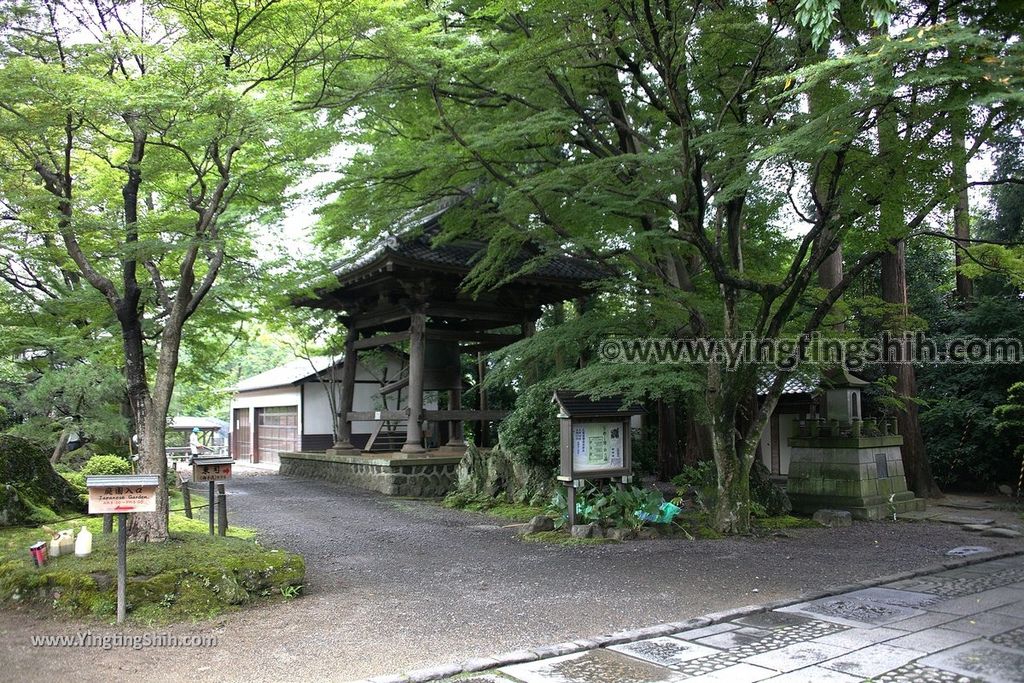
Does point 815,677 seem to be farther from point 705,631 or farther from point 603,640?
point 603,640

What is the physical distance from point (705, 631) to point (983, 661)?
68.5 inches

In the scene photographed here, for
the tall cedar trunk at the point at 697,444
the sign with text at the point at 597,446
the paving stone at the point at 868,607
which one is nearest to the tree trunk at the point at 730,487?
the sign with text at the point at 597,446

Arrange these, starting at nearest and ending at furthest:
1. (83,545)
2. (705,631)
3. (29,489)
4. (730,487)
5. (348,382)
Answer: (705,631) < (83,545) < (29,489) < (730,487) < (348,382)

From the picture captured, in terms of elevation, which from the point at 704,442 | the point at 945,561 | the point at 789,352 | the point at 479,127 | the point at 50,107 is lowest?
the point at 945,561

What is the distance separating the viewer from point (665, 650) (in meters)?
4.84

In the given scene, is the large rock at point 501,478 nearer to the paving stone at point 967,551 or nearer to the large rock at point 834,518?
the large rock at point 834,518

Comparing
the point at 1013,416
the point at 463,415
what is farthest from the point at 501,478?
the point at 1013,416

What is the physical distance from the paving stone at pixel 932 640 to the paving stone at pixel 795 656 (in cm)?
48

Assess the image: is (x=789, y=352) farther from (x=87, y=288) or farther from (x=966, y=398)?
(x=87, y=288)

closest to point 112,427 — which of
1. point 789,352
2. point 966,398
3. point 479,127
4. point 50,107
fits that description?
point 50,107

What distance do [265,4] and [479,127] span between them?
9.36 ft

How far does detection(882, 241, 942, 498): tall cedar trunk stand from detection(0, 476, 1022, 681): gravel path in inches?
127

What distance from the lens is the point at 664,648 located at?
4.88 m

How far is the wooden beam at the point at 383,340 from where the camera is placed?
1534 centimetres
